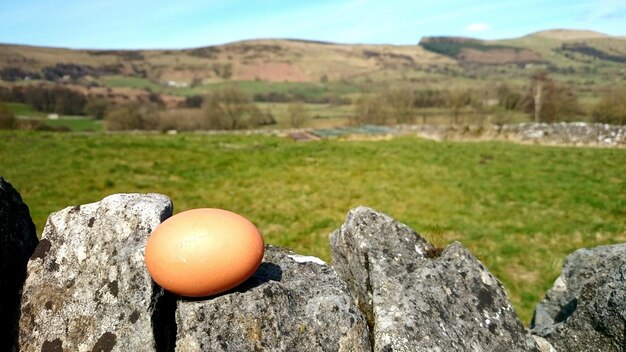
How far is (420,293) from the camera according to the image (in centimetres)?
491

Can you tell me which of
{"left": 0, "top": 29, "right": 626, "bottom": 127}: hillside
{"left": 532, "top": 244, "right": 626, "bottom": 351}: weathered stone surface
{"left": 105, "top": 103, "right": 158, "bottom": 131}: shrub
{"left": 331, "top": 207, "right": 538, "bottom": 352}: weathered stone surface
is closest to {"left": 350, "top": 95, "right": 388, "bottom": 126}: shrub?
{"left": 105, "top": 103, "right": 158, "bottom": 131}: shrub

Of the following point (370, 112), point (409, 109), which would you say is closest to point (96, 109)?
point (370, 112)

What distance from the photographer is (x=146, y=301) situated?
4488 mm

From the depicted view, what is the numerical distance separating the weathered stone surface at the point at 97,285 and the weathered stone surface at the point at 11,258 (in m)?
0.14

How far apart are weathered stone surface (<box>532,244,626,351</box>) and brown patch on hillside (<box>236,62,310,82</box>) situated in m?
154

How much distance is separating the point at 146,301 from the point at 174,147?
65.3ft

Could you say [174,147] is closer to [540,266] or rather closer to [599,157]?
[540,266]

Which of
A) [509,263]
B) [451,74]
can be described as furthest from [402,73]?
[509,263]

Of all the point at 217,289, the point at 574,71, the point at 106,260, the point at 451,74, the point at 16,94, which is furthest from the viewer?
the point at 451,74

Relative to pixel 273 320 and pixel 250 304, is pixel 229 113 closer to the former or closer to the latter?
pixel 250 304

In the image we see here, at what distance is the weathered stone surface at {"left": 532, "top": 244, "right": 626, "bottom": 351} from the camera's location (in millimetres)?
4883

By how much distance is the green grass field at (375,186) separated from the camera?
40.4 ft

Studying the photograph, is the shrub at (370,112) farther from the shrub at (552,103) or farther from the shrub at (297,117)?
the shrub at (552,103)

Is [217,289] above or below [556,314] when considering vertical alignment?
above
